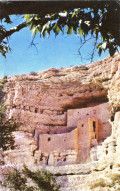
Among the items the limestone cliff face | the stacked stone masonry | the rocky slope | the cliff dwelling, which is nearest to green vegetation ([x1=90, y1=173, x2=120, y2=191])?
Answer: the cliff dwelling

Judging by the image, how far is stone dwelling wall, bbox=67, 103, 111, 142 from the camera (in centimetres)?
1849

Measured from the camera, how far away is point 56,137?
18875 millimetres

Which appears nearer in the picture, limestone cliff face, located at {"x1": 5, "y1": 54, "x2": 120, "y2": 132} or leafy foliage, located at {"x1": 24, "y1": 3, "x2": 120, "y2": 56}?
leafy foliage, located at {"x1": 24, "y1": 3, "x2": 120, "y2": 56}

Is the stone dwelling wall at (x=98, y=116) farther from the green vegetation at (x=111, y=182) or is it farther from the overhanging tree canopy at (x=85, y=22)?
the overhanging tree canopy at (x=85, y=22)

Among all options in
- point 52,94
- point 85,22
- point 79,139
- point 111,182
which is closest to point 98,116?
point 79,139

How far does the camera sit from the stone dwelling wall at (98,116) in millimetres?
18486

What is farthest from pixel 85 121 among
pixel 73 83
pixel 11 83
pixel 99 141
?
pixel 11 83

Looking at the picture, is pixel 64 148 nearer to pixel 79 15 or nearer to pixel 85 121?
pixel 85 121

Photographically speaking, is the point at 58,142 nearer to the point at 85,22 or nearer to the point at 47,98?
the point at 47,98

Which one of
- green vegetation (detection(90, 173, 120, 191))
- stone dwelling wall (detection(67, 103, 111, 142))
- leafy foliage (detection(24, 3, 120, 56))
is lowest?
green vegetation (detection(90, 173, 120, 191))

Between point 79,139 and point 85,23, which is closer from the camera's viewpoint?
point 85,23

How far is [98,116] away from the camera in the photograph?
19.2 meters

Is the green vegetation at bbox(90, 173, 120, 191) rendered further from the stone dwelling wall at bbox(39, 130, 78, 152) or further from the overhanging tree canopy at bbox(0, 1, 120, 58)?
the overhanging tree canopy at bbox(0, 1, 120, 58)

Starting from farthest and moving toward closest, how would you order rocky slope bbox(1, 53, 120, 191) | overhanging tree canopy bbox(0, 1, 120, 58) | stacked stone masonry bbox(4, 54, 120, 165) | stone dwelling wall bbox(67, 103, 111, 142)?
rocky slope bbox(1, 53, 120, 191) → stone dwelling wall bbox(67, 103, 111, 142) → stacked stone masonry bbox(4, 54, 120, 165) → overhanging tree canopy bbox(0, 1, 120, 58)
